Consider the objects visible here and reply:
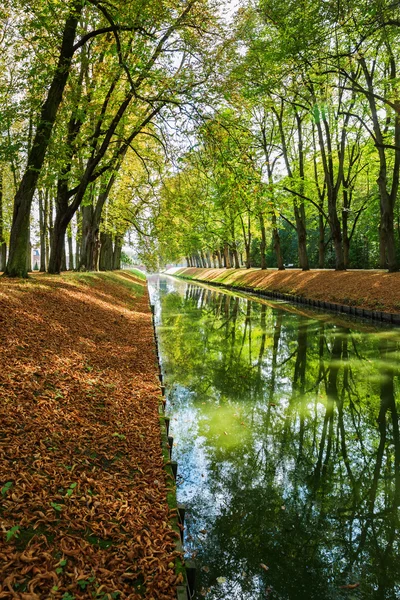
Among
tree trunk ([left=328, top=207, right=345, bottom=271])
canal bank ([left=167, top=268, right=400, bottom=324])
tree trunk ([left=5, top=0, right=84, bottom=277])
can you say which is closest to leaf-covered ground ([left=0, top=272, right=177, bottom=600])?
tree trunk ([left=5, top=0, right=84, bottom=277])

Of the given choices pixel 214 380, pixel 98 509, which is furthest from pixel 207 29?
pixel 98 509

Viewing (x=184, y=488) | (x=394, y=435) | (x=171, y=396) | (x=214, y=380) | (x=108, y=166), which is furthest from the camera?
(x=108, y=166)

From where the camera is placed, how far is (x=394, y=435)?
5.73 m

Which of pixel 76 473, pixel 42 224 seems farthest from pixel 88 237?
pixel 76 473

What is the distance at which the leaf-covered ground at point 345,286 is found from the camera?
53.6 ft

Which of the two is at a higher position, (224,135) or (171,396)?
(224,135)

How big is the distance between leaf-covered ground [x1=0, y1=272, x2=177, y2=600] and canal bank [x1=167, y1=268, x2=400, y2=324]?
12.0 meters

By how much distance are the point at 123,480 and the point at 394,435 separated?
4.13 m

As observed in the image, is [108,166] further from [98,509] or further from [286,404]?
[98,509]

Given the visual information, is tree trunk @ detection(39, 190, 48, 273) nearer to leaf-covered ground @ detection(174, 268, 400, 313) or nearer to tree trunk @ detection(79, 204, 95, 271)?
tree trunk @ detection(79, 204, 95, 271)

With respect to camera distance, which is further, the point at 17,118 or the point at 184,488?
the point at 17,118

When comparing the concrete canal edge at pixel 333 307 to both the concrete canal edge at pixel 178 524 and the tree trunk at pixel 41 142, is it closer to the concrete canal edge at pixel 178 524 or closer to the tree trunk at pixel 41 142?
the concrete canal edge at pixel 178 524

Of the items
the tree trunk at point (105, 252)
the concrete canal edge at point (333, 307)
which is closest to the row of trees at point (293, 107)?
the concrete canal edge at point (333, 307)

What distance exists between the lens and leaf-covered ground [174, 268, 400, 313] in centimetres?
1633
